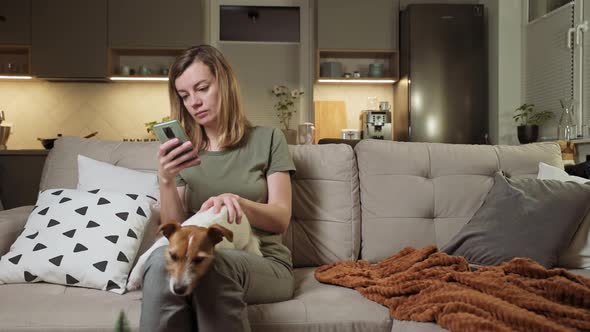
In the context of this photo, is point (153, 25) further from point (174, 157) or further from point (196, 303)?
point (196, 303)

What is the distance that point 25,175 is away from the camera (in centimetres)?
339

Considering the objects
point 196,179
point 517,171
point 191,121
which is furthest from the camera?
point 517,171

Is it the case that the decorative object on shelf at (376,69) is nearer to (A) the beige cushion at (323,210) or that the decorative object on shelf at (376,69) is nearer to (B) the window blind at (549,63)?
(B) the window blind at (549,63)

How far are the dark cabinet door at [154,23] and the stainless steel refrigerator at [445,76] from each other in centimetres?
206

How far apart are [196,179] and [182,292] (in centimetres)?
71

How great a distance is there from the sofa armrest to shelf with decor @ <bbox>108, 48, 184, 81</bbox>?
328cm

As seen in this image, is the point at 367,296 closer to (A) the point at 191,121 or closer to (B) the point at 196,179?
(B) the point at 196,179

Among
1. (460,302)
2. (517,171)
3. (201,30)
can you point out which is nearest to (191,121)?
(460,302)

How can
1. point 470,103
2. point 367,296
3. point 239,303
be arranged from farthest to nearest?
point 470,103 < point 367,296 < point 239,303

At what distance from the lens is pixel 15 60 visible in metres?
4.99

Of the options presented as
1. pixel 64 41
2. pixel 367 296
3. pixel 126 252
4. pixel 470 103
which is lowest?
A: pixel 367 296

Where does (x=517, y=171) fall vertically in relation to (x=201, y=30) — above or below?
below

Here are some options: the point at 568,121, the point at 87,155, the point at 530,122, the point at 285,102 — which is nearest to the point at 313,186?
the point at 87,155

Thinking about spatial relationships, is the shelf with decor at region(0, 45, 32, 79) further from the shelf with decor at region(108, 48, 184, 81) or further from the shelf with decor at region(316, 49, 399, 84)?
the shelf with decor at region(316, 49, 399, 84)
